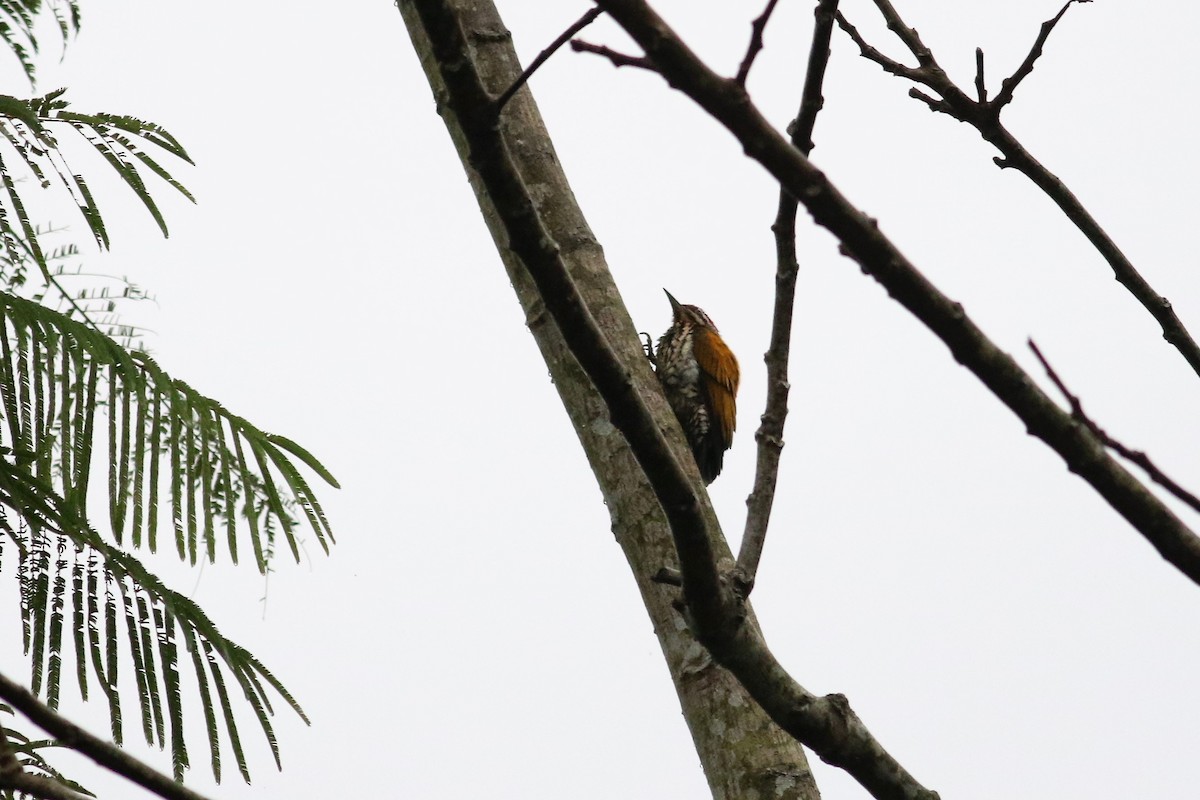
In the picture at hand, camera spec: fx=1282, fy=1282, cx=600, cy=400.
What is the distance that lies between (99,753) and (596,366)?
0.77 meters

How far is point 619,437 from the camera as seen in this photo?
2871 millimetres

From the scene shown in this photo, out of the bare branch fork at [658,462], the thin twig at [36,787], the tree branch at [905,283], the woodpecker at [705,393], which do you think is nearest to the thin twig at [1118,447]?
the tree branch at [905,283]

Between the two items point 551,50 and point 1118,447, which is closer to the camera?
point 1118,447

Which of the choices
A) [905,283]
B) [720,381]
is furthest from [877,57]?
[720,381]

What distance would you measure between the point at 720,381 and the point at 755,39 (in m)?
3.75

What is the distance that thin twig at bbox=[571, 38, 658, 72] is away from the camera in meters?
1.27

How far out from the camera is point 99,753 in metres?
1.12

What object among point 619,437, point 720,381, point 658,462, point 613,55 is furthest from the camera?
point 720,381

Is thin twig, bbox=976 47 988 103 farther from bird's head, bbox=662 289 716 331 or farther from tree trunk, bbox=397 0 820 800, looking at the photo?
bird's head, bbox=662 289 716 331

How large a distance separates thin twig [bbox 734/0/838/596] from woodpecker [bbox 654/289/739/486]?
2659mm

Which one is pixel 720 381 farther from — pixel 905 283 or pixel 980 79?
pixel 905 283

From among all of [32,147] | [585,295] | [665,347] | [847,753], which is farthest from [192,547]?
[665,347]

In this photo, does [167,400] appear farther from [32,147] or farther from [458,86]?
[458,86]

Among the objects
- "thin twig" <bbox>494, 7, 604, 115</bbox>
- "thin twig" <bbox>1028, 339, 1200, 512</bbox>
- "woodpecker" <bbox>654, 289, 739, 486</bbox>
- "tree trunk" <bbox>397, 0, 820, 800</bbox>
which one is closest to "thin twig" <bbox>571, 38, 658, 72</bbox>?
"thin twig" <bbox>494, 7, 604, 115</bbox>
